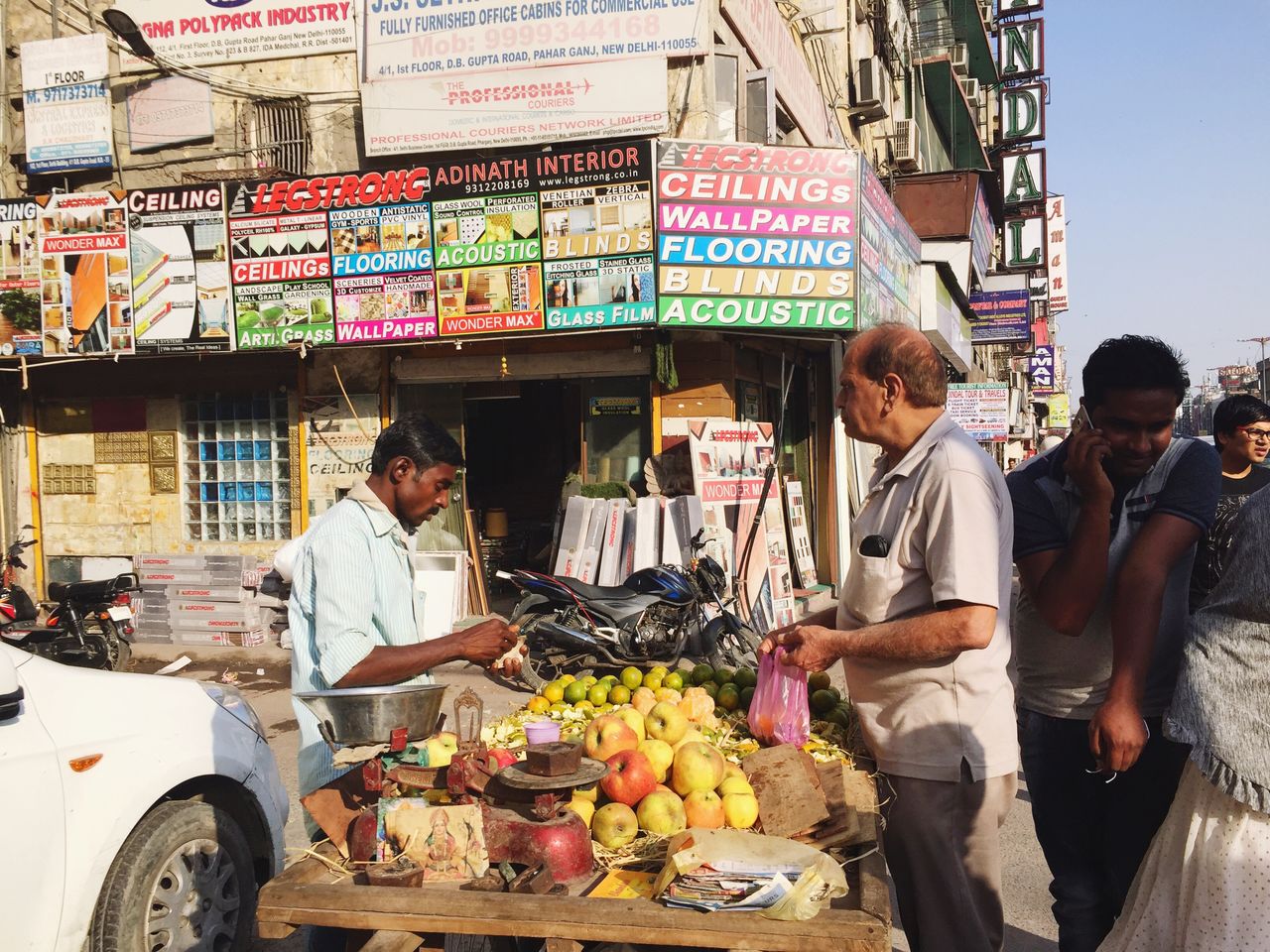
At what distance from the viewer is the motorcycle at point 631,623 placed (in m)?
8.08

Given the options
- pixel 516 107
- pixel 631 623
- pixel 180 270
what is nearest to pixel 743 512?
pixel 631 623

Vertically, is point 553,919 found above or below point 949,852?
above

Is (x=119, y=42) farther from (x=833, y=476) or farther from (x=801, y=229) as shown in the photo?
(x=833, y=476)

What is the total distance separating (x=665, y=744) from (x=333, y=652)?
0.97 meters

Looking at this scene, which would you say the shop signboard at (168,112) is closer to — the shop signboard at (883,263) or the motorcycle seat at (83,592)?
the motorcycle seat at (83,592)

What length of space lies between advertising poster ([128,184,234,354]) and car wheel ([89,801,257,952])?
337 inches

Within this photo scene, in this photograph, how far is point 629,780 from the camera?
2322 millimetres

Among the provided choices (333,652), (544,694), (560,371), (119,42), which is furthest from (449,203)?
(333,652)

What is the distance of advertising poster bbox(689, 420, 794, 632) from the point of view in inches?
395

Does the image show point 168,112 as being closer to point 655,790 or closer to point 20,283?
point 20,283

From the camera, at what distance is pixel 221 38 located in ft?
39.1

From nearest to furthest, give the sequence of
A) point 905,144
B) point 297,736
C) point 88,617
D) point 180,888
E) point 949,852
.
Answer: point 949,852 → point 180,888 → point 297,736 → point 88,617 → point 905,144

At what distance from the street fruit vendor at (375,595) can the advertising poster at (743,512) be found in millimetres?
7030

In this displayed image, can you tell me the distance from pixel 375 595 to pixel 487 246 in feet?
27.1
